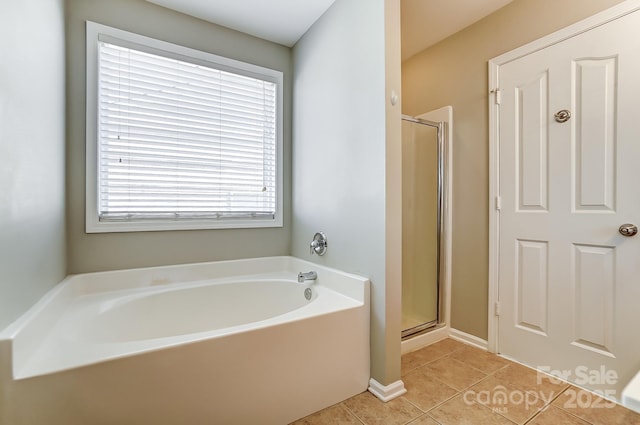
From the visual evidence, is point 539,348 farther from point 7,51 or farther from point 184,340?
point 7,51

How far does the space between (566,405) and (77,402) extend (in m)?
2.16

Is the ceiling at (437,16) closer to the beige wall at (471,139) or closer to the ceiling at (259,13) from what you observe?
the beige wall at (471,139)

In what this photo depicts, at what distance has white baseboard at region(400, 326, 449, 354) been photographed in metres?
2.01

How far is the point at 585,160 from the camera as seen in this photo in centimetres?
157

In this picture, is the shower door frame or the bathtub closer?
the bathtub

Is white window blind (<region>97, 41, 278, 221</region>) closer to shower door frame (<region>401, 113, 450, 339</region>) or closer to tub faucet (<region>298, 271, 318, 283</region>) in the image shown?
tub faucet (<region>298, 271, 318, 283</region>)

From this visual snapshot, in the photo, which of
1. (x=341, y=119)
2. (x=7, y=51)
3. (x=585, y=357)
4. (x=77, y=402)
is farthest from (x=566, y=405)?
(x=7, y=51)

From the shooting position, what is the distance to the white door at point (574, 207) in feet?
4.73

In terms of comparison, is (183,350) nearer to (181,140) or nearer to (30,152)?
(30,152)

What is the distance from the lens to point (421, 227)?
231 centimetres

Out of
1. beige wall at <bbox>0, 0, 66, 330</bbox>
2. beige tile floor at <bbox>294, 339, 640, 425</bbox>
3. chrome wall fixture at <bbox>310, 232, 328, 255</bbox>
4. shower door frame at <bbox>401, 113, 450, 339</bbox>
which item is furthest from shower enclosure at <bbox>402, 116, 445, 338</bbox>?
beige wall at <bbox>0, 0, 66, 330</bbox>

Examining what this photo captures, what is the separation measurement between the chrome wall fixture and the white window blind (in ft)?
1.73

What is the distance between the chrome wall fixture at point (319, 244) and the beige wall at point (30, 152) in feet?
4.65

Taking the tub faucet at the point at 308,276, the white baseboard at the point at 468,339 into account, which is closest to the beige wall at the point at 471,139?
the white baseboard at the point at 468,339
